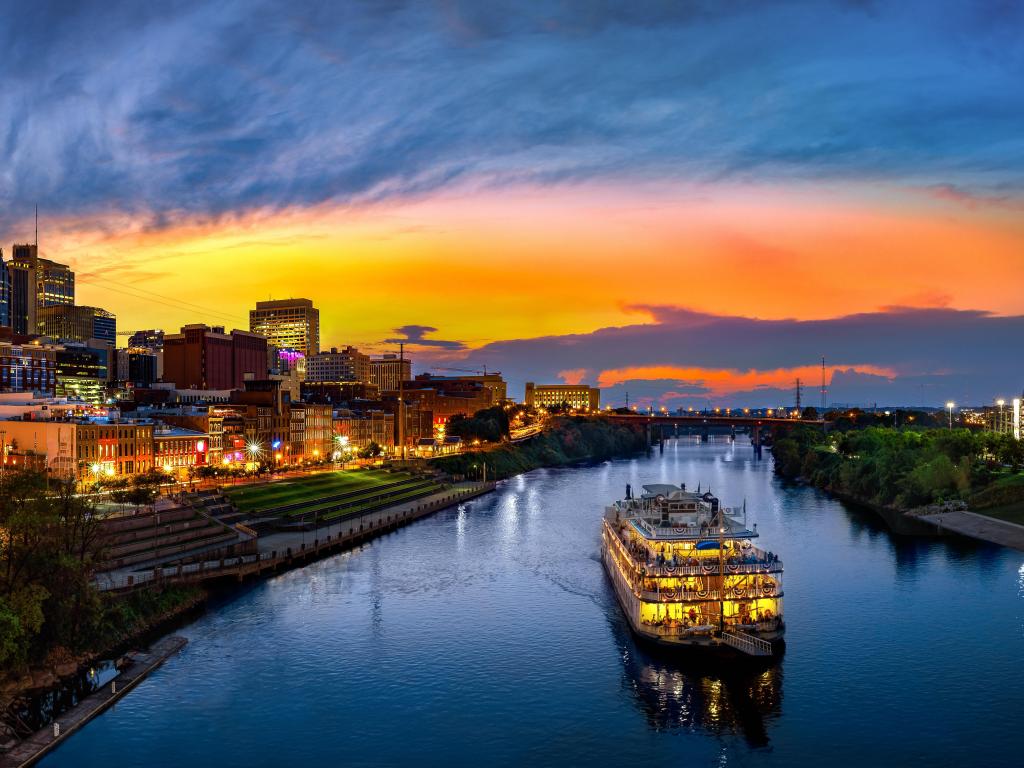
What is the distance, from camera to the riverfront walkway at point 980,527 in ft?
305

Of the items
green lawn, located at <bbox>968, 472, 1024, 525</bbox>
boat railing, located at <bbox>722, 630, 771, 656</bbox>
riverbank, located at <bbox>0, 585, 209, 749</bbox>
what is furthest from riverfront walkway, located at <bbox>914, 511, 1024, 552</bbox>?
riverbank, located at <bbox>0, 585, 209, 749</bbox>

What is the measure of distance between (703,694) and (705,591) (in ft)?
27.2

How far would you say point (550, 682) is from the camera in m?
50.7

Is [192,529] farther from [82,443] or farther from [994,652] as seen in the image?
[994,652]

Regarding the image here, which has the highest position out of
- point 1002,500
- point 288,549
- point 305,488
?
point 305,488

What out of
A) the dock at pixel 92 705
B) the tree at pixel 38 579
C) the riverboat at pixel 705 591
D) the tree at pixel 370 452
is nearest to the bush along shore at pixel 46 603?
the tree at pixel 38 579

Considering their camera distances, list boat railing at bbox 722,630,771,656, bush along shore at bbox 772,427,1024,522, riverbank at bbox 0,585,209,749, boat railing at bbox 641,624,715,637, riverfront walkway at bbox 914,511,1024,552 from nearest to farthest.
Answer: riverbank at bbox 0,585,209,749, boat railing at bbox 722,630,771,656, boat railing at bbox 641,624,715,637, riverfront walkway at bbox 914,511,1024,552, bush along shore at bbox 772,427,1024,522

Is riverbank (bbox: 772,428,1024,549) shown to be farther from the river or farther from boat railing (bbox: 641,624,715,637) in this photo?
boat railing (bbox: 641,624,715,637)

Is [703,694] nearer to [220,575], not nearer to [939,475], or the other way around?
[220,575]

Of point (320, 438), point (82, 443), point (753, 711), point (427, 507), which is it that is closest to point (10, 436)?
point (82, 443)

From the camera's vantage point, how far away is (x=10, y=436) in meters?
104

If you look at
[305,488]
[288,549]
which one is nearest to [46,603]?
[288,549]

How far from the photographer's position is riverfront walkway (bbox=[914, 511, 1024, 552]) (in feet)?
305

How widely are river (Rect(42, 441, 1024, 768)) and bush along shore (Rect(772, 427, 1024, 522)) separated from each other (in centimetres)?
3578
